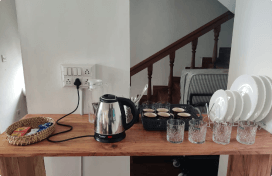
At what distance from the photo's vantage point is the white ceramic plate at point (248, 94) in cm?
91

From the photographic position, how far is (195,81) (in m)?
1.82

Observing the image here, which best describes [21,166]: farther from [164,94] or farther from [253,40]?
[164,94]

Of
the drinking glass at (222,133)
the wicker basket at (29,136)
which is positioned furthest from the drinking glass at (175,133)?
the wicker basket at (29,136)

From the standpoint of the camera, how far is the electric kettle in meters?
0.80

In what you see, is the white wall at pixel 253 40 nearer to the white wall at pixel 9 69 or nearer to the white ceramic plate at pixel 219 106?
the white ceramic plate at pixel 219 106

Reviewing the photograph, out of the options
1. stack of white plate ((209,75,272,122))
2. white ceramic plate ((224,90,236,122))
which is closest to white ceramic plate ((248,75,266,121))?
stack of white plate ((209,75,272,122))

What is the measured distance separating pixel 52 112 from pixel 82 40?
1.54 feet

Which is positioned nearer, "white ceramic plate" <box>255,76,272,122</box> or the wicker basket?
the wicker basket

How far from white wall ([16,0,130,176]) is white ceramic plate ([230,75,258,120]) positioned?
63cm

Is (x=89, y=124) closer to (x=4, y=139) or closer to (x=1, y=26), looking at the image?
(x=4, y=139)

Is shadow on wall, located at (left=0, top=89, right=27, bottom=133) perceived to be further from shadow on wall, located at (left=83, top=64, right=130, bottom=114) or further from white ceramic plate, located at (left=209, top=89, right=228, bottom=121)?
white ceramic plate, located at (left=209, top=89, right=228, bottom=121)

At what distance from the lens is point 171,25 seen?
3.18m

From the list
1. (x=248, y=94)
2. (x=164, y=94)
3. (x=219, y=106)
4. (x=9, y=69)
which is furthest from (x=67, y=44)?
(x=9, y=69)

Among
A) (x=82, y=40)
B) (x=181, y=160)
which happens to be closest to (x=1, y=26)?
(x=82, y=40)
